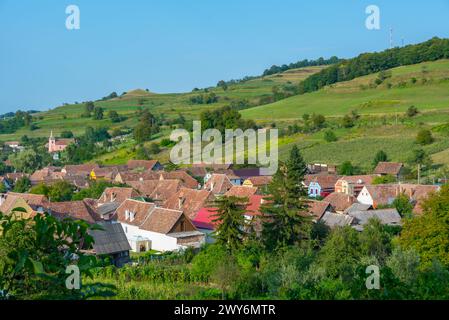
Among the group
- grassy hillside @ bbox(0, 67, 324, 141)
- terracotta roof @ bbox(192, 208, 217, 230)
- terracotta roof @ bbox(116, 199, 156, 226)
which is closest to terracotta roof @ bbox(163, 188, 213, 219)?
terracotta roof @ bbox(192, 208, 217, 230)

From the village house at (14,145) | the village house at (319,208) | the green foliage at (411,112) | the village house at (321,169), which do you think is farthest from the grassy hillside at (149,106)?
the village house at (319,208)

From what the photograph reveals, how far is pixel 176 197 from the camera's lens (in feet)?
121

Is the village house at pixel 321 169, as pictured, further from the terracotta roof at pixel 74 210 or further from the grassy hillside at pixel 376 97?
the terracotta roof at pixel 74 210

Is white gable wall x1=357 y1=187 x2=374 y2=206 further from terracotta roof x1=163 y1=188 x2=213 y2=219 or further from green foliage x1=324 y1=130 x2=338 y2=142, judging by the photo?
green foliage x1=324 y1=130 x2=338 y2=142

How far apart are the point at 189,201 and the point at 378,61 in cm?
6889

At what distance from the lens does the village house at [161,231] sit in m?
29.4

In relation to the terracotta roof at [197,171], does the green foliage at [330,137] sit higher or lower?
higher

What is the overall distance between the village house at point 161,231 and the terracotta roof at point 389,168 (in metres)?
22.7

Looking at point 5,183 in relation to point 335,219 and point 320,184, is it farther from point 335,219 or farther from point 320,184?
point 335,219

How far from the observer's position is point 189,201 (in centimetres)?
3588

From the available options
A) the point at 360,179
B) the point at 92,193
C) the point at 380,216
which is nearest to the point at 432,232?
the point at 380,216

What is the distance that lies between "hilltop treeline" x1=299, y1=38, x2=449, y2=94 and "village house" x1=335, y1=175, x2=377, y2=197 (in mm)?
52007
